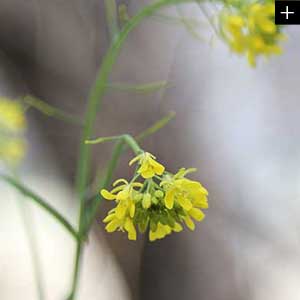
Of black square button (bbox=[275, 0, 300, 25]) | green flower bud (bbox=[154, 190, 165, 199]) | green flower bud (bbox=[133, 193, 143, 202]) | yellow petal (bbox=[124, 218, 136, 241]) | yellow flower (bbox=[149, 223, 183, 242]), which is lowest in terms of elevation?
yellow petal (bbox=[124, 218, 136, 241])

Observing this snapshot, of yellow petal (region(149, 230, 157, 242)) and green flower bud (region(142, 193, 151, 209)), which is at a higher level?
green flower bud (region(142, 193, 151, 209))

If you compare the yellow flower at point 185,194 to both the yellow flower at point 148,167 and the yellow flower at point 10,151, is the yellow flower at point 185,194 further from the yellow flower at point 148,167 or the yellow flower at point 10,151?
the yellow flower at point 10,151

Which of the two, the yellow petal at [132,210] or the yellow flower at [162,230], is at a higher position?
the yellow petal at [132,210]

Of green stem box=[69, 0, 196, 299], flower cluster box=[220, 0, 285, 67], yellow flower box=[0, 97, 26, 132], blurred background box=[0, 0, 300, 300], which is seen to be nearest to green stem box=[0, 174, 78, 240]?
green stem box=[69, 0, 196, 299]

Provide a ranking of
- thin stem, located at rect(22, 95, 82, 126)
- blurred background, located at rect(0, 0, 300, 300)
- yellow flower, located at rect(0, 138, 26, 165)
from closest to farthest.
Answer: thin stem, located at rect(22, 95, 82, 126) < yellow flower, located at rect(0, 138, 26, 165) < blurred background, located at rect(0, 0, 300, 300)

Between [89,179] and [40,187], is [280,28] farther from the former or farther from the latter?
[40,187]

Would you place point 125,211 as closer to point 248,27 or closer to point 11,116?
point 248,27

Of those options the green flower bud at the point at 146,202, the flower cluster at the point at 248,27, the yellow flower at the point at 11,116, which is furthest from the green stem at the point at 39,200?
the yellow flower at the point at 11,116

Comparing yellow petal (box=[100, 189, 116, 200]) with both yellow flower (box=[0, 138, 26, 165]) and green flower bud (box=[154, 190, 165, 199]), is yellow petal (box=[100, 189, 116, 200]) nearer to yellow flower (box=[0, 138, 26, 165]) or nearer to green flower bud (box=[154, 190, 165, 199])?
green flower bud (box=[154, 190, 165, 199])
